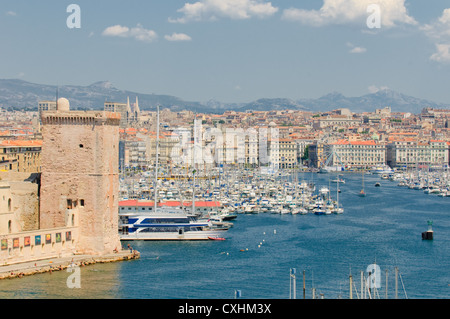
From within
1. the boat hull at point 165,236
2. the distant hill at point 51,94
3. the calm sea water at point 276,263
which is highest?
the distant hill at point 51,94

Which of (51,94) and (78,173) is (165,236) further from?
(51,94)

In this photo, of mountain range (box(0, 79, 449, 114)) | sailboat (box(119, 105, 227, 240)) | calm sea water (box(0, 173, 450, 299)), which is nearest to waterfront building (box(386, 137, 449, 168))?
mountain range (box(0, 79, 449, 114))

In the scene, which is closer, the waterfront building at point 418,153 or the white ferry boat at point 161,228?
the white ferry boat at point 161,228

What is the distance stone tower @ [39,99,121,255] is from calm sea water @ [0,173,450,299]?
2.65ft

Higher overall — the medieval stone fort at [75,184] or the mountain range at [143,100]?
the mountain range at [143,100]

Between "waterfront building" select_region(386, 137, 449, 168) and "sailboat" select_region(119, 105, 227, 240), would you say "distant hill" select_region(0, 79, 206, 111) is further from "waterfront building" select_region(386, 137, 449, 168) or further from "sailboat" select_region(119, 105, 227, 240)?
"sailboat" select_region(119, 105, 227, 240)

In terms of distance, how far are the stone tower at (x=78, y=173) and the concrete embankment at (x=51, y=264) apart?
24cm

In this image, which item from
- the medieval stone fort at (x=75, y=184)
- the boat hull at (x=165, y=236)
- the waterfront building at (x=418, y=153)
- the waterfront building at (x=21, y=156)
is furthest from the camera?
the waterfront building at (x=418, y=153)

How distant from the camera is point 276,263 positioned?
16062mm

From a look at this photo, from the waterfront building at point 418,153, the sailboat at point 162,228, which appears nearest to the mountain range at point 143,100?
the sailboat at point 162,228

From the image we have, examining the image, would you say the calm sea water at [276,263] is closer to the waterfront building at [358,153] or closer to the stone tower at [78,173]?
the stone tower at [78,173]

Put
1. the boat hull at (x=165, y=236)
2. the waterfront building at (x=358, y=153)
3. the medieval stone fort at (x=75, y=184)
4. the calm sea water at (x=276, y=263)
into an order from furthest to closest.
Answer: the waterfront building at (x=358, y=153) < the boat hull at (x=165, y=236) < the medieval stone fort at (x=75, y=184) < the calm sea water at (x=276, y=263)

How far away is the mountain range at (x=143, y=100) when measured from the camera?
100m

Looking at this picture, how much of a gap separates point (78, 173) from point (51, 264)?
1885mm
